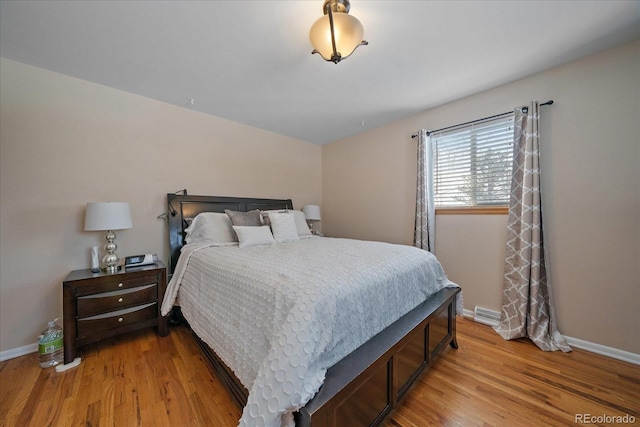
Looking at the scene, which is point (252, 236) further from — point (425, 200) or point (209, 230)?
point (425, 200)

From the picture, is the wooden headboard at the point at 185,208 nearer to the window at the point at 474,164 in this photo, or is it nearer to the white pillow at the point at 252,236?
the white pillow at the point at 252,236

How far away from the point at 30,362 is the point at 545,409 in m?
3.63

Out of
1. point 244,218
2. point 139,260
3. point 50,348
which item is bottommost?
point 50,348

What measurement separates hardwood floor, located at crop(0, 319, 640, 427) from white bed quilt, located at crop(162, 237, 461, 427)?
312 mm

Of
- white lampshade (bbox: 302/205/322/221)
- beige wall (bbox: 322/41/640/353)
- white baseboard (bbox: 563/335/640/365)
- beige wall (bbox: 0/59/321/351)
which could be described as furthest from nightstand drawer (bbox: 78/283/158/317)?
white baseboard (bbox: 563/335/640/365)

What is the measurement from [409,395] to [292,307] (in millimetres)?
1123

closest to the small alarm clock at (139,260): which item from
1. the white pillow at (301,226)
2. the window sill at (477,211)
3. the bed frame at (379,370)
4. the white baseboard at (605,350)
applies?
the bed frame at (379,370)

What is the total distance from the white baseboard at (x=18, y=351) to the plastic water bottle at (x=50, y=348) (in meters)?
0.29

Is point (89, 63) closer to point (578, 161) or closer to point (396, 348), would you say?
point (396, 348)

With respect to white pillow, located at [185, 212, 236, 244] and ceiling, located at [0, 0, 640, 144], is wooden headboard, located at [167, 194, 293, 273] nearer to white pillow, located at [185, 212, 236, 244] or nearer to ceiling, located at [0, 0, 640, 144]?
white pillow, located at [185, 212, 236, 244]

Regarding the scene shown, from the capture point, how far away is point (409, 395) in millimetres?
1480

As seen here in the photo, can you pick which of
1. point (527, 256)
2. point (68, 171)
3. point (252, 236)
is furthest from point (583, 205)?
point (68, 171)

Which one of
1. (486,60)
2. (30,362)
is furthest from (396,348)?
(30,362)
